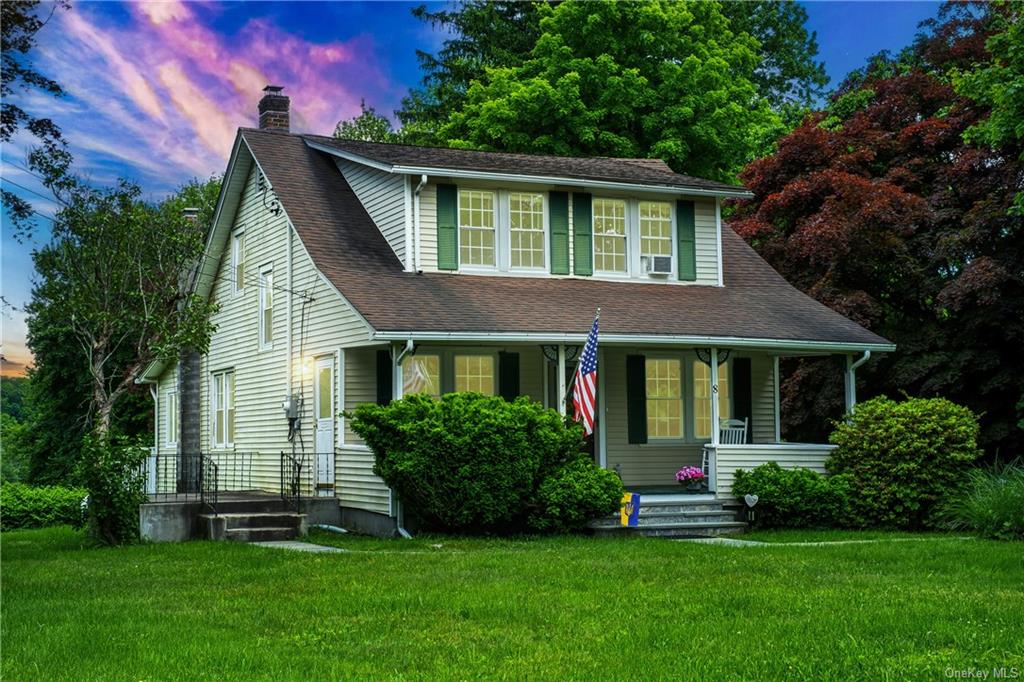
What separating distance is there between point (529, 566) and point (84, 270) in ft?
39.8

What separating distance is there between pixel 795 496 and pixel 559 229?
636 centimetres

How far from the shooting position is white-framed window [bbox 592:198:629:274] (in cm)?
2195

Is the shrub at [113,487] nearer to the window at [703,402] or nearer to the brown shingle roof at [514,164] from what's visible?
the brown shingle roof at [514,164]

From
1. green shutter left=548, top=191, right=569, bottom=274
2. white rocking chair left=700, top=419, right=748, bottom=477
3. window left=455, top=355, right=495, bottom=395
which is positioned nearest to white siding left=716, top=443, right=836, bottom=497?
white rocking chair left=700, top=419, right=748, bottom=477

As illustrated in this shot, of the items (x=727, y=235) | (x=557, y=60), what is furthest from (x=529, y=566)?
(x=557, y=60)

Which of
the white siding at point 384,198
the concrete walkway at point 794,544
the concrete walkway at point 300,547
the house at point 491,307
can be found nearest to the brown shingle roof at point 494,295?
the house at point 491,307

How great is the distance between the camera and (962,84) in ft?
68.5

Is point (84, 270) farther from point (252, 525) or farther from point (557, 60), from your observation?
point (557, 60)

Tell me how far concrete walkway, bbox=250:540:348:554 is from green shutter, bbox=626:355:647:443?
6576 millimetres

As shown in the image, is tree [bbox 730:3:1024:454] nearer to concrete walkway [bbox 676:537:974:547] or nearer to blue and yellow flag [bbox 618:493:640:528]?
concrete walkway [bbox 676:537:974:547]

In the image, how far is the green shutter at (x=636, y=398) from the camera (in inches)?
827

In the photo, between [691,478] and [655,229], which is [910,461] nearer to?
[691,478]

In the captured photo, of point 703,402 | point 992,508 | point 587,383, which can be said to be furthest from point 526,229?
point 992,508

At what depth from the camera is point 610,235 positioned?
2208 centimetres
